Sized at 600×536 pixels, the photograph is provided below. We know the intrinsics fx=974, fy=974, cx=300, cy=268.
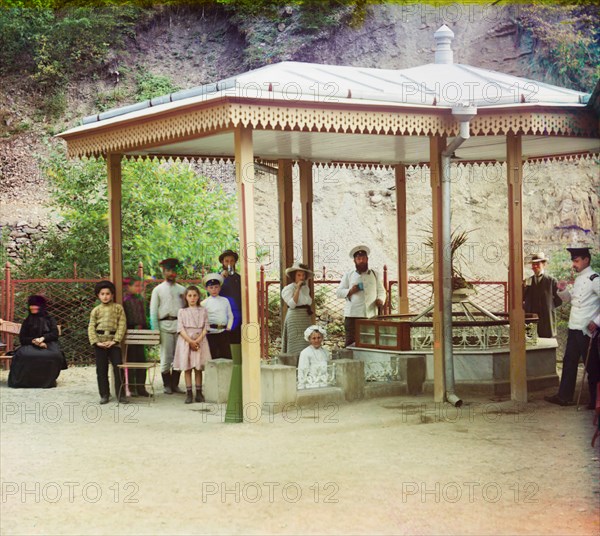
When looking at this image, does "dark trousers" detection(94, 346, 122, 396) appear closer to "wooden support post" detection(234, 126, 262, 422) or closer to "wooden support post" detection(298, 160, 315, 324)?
"wooden support post" detection(234, 126, 262, 422)

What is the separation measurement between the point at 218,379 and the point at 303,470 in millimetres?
3610

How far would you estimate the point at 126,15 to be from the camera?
3212 cm

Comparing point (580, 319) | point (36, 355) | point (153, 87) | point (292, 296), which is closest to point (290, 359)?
point (292, 296)

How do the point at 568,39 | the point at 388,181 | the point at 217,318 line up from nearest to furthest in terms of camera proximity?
the point at 217,318 → the point at 568,39 → the point at 388,181

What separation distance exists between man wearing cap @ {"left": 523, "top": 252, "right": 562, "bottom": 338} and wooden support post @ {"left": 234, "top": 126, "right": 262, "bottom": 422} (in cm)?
526

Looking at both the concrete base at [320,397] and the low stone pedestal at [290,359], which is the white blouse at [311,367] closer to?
the concrete base at [320,397]

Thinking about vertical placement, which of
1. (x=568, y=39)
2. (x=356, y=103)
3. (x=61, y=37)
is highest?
(x=61, y=37)

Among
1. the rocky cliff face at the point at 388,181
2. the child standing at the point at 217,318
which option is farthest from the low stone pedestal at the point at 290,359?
the rocky cliff face at the point at 388,181

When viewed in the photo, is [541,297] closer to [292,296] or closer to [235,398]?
[292,296]

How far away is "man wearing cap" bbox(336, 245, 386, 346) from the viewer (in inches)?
528

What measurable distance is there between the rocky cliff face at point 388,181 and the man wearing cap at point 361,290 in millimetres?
11871

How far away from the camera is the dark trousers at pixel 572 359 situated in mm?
11188

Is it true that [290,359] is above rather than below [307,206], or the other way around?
below

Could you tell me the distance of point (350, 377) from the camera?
1156cm
